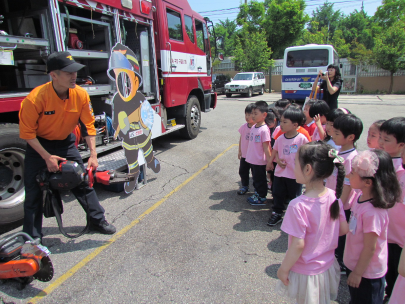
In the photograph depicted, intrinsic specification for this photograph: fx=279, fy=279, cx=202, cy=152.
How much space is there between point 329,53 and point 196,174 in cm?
1040

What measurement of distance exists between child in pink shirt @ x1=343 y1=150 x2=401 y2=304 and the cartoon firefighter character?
10.2 ft

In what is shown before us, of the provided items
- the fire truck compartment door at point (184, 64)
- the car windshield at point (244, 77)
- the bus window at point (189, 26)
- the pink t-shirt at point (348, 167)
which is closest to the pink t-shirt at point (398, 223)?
the pink t-shirt at point (348, 167)

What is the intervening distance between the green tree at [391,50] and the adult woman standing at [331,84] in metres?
18.8

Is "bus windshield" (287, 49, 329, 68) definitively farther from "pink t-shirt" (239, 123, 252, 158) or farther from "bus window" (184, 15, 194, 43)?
"pink t-shirt" (239, 123, 252, 158)

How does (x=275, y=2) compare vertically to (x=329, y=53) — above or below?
above

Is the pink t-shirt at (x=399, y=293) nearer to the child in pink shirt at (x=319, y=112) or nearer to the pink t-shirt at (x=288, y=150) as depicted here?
the pink t-shirt at (x=288, y=150)

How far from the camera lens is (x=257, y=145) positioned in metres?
3.78

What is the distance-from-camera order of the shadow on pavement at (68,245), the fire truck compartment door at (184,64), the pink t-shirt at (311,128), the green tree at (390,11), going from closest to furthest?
the shadow on pavement at (68,245)
the pink t-shirt at (311,128)
the fire truck compartment door at (184,64)
the green tree at (390,11)

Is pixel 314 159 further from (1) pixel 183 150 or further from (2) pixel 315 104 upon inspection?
(1) pixel 183 150

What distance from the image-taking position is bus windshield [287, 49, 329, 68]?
12.6 meters

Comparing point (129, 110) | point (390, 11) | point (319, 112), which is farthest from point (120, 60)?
point (390, 11)

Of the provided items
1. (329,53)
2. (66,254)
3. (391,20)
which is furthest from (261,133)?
(391,20)

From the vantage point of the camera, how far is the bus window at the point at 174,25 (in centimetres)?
629

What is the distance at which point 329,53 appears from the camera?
1240cm
